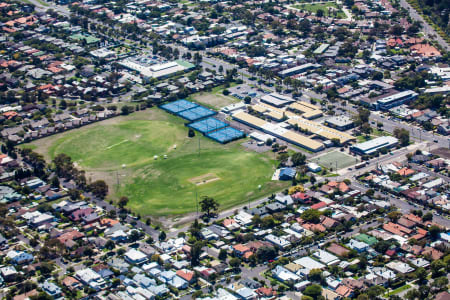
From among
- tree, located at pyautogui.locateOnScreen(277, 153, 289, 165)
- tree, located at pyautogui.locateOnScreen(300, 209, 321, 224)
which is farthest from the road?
tree, located at pyautogui.locateOnScreen(300, 209, 321, 224)

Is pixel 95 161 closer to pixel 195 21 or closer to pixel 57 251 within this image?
pixel 57 251

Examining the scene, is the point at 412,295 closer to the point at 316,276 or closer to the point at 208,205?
the point at 316,276

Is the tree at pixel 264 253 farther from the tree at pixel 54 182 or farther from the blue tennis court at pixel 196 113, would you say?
the blue tennis court at pixel 196 113

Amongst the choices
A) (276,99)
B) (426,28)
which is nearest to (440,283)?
(276,99)

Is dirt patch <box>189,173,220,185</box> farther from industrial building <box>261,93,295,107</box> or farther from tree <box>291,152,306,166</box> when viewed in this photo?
industrial building <box>261,93,295,107</box>

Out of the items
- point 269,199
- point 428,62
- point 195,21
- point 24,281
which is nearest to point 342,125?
point 269,199

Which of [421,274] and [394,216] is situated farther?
[394,216]
